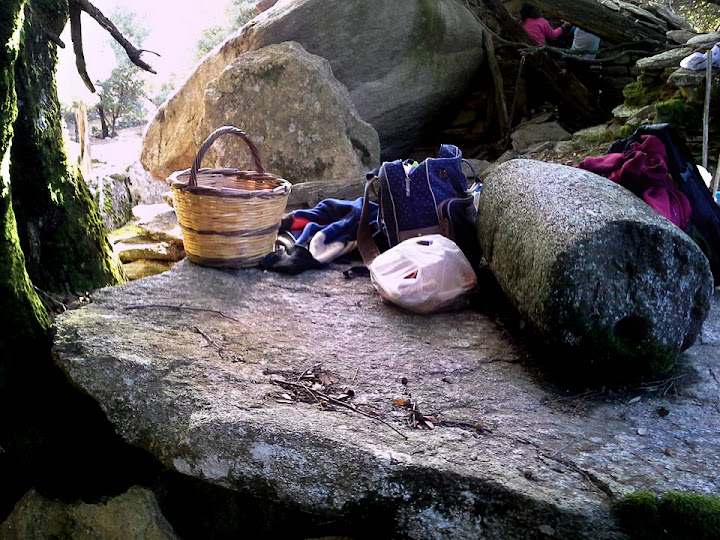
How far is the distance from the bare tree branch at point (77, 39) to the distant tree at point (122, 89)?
502 inches

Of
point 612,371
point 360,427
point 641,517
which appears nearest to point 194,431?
point 360,427

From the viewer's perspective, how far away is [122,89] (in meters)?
16.7

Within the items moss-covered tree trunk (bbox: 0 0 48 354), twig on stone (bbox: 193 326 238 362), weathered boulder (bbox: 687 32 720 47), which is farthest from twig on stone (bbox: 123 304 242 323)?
weathered boulder (bbox: 687 32 720 47)

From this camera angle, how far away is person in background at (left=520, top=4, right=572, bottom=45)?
8.84 meters

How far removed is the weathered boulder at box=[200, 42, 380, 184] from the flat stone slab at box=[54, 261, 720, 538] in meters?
2.90

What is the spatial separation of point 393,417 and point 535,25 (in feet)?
27.1

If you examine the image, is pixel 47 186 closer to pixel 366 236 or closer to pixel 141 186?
pixel 366 236

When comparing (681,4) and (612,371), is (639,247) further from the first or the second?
(681,4)

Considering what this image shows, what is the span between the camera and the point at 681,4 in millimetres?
9898

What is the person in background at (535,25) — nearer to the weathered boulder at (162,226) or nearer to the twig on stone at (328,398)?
the weathered boulder at (162,226)

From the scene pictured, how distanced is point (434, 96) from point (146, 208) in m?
3.90

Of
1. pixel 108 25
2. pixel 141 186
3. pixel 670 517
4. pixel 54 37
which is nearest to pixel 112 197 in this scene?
pixel 141 186

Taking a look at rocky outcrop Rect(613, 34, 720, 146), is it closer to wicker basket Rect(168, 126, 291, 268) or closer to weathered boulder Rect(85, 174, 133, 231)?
wicker basket Rect(168, 126, 291, 268)

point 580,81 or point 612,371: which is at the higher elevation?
point 580,81
